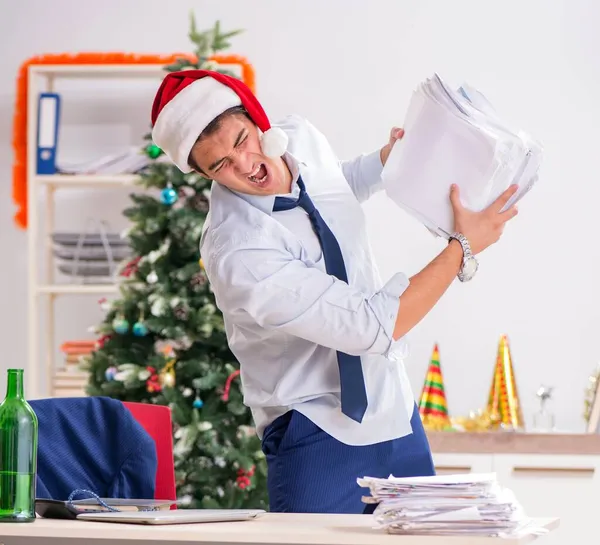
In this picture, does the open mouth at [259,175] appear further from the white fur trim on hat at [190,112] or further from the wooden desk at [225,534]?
the wooden desk at [225,534]

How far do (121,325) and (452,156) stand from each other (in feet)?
6.52

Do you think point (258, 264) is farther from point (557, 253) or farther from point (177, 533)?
point (557, 253)

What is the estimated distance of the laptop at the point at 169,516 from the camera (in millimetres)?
1312

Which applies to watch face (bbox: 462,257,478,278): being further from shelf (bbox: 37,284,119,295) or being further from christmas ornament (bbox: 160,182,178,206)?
shelf (bbox: 37,284,119,295)

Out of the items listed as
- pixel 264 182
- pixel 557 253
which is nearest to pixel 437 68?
→ pixel 557 253

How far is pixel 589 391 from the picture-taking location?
3.60 metres

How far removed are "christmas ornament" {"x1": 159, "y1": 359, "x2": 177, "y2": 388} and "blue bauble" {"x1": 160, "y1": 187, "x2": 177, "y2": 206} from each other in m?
0.54

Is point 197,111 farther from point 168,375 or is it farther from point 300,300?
point 168,375

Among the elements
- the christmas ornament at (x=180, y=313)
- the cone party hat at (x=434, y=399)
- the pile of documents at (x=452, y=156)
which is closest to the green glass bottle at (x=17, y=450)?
the pile of documents at (x=452, y=156)

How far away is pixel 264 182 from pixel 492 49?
2504 millimetres

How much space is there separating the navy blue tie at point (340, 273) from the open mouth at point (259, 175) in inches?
2.1

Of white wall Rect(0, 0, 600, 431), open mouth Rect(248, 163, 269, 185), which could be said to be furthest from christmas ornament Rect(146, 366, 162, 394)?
open mouth Rect(248, 163, 269, 185)

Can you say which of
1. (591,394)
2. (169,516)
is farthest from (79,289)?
(169,516)

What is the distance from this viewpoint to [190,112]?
1.76 m
